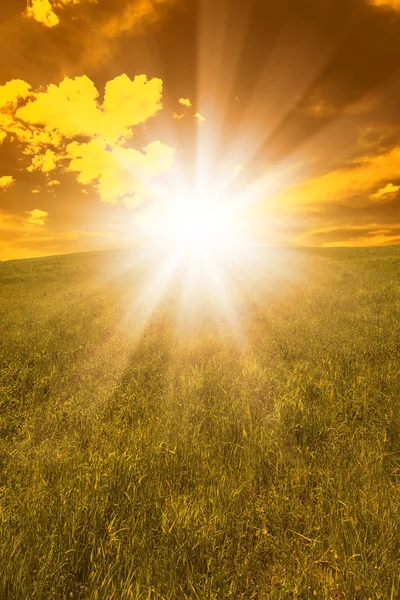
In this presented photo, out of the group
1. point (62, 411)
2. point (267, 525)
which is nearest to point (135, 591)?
point (267, 525)

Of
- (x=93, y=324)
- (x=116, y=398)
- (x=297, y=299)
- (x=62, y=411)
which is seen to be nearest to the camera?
(x=62, y=411)

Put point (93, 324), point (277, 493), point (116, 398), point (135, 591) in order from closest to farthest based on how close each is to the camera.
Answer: point (135, 591) → point (277, 493) → point (116, 398) → point (93, 324)

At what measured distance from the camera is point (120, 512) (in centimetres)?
273

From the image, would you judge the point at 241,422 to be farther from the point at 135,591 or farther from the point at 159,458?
the point at 135,591

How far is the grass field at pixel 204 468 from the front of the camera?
222 centimetres

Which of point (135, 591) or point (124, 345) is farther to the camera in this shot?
point (124, 345)

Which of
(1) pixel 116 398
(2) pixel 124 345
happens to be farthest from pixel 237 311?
(1) pixel 116 398

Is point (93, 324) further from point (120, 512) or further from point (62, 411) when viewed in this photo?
point (120, 512)

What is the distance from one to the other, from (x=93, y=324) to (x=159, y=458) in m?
6.51

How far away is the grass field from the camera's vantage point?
2.22 m

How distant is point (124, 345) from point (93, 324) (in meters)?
2.47

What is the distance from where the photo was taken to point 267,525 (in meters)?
2.64

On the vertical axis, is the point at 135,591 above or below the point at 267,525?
above

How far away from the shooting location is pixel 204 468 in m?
3.24
